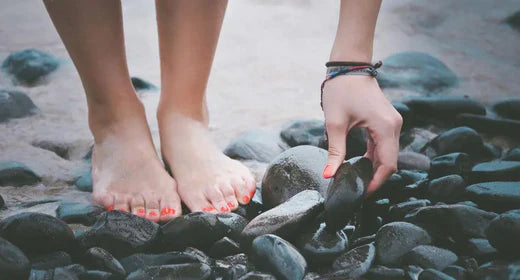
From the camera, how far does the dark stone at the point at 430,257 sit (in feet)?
4.01

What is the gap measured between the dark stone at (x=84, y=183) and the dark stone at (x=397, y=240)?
97cm

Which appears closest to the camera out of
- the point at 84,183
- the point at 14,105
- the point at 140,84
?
the point at 84,183

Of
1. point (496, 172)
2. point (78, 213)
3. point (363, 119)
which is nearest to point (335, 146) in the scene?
point (363, 119)

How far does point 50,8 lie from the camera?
161 centimetres

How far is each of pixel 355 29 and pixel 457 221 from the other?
509mm

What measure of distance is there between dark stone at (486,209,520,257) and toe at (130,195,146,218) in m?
0.92

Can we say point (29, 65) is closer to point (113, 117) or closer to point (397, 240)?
point (113, 117)

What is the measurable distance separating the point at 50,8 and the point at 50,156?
23.9 inches

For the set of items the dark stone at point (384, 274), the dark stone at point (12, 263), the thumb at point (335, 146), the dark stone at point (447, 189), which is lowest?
the dark stone at point (384, 274)

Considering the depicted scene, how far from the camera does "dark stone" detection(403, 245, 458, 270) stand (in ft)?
4.01

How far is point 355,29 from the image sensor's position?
1.29m

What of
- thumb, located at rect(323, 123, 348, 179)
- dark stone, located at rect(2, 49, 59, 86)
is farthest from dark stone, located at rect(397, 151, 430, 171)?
dark stone, located at rect(2, 49, 59, 86)

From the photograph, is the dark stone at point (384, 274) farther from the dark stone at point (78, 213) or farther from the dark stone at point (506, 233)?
the dark stone at point (78, 213)

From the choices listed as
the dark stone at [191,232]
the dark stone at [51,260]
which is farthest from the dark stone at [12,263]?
the dark stone at [191,232]
